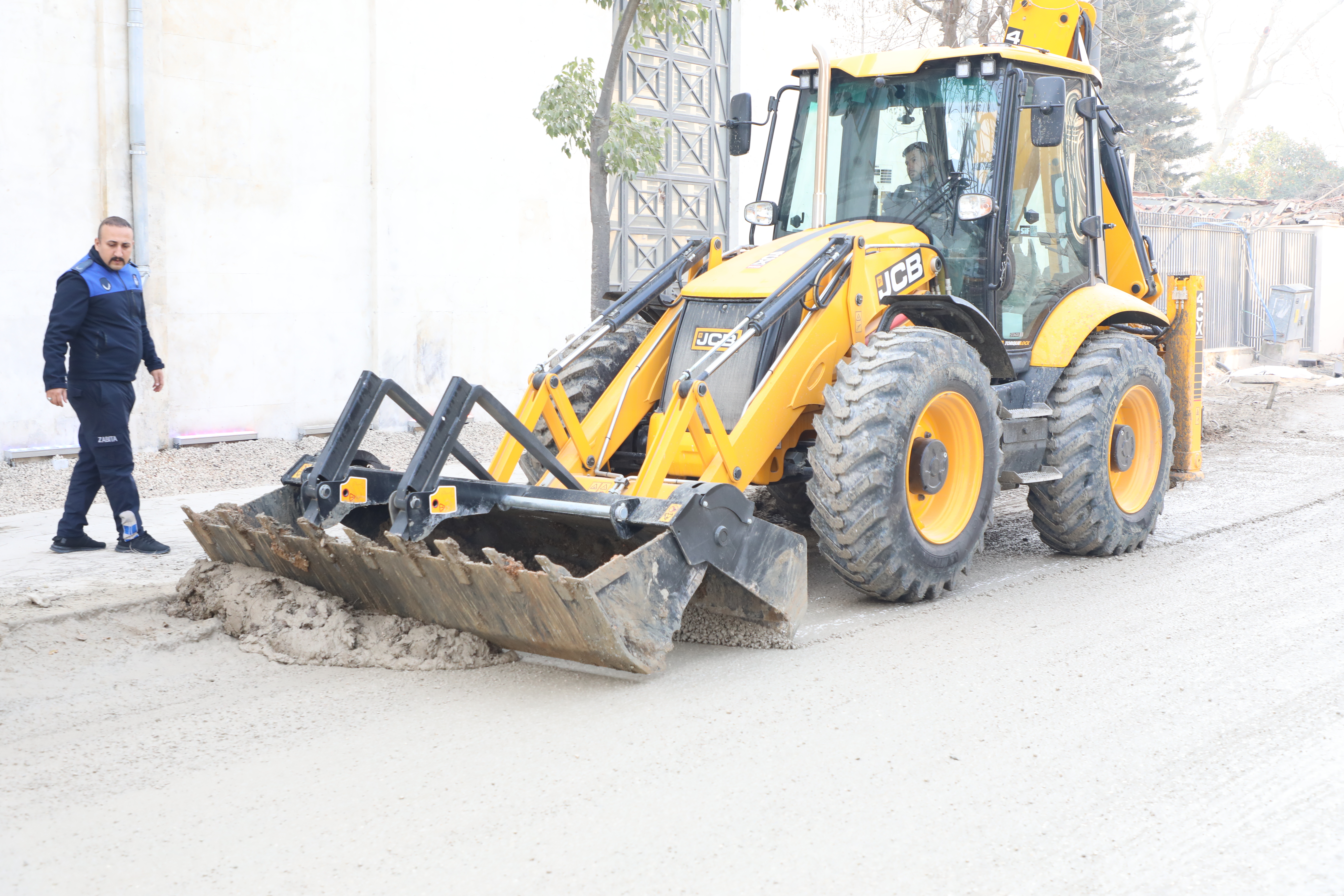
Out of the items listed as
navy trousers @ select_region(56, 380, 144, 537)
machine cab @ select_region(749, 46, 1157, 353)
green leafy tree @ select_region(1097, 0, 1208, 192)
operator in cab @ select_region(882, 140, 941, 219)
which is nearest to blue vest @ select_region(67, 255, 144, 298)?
navy trousers @ select_region(56, 380, 144, 537)

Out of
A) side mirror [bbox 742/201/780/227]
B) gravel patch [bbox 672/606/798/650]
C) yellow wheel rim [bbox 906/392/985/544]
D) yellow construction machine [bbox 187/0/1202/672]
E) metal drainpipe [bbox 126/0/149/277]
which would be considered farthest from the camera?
metal drainpipe [bbox 126/0/149/277]

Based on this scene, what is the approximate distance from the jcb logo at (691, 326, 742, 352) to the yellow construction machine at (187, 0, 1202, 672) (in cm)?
2

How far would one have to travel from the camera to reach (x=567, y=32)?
41.4 feet

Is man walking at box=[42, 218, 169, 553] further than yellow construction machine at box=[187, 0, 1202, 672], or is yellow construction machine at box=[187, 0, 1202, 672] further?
man walking at box=[42, 218, 169, 553]

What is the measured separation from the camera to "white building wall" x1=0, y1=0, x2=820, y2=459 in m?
9.06

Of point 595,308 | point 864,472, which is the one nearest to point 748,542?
point 864,472

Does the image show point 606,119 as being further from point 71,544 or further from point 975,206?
point 71,544

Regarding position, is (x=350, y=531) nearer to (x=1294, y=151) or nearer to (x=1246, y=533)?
(x=1246, y=533)

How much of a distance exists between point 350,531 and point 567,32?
349 inches

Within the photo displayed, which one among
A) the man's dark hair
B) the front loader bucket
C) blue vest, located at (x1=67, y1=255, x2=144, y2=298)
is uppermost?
the man's dark hair

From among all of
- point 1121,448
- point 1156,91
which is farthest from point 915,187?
point 1156,91

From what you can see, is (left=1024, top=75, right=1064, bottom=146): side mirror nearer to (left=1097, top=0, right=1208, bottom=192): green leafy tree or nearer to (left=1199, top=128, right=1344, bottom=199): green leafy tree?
(left=1097, top=0, right=1208, bottom=192): green leafy tree

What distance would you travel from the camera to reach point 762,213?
23.5 ft

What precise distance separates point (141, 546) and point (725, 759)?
13.7 feet
